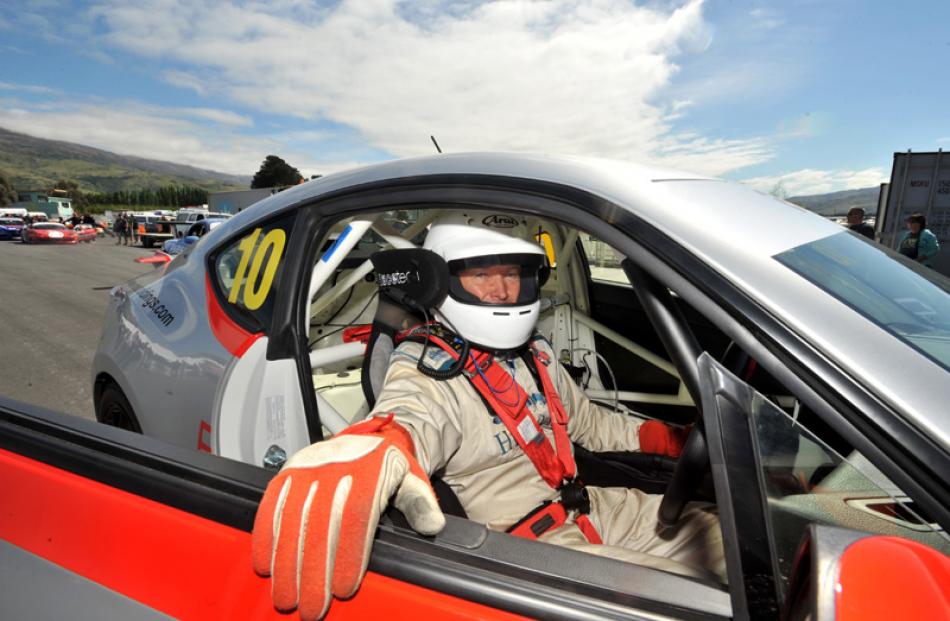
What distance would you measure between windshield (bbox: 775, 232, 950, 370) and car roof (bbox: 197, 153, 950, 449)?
1.2 inches

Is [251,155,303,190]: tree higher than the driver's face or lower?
higher

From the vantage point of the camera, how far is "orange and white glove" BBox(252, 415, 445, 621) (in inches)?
31.4

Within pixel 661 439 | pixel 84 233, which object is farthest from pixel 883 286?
pixel 84 233

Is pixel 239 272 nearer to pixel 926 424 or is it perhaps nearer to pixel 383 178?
pixel 383 178

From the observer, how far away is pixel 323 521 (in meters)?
0.81

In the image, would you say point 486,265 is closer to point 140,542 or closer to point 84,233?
point 140,542

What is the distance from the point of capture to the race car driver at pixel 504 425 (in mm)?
1281

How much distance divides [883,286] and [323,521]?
1100mm

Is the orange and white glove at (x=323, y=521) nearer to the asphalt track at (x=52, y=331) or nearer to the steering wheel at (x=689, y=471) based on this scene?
the steering wheel at (x=689, y=471)

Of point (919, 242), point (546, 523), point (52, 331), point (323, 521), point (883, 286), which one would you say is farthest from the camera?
point (919, 242)

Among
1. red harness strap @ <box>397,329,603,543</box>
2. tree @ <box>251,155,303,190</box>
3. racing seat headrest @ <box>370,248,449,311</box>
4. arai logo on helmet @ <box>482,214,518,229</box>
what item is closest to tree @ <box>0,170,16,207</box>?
tree @ <box>251,155,303,190</box>

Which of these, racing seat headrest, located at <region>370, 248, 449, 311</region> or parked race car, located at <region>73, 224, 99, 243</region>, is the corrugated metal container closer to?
racing seat headrest, located at <region>370, 248, 449, 311</region>

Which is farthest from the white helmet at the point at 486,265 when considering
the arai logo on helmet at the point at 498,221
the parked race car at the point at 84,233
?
the parked race car at the point at 84,233

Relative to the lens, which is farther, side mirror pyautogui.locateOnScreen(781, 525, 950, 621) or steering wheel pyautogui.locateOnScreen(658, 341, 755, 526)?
steering wheel pyautogui.locateOnScreen(658, 341, 755, 526)
